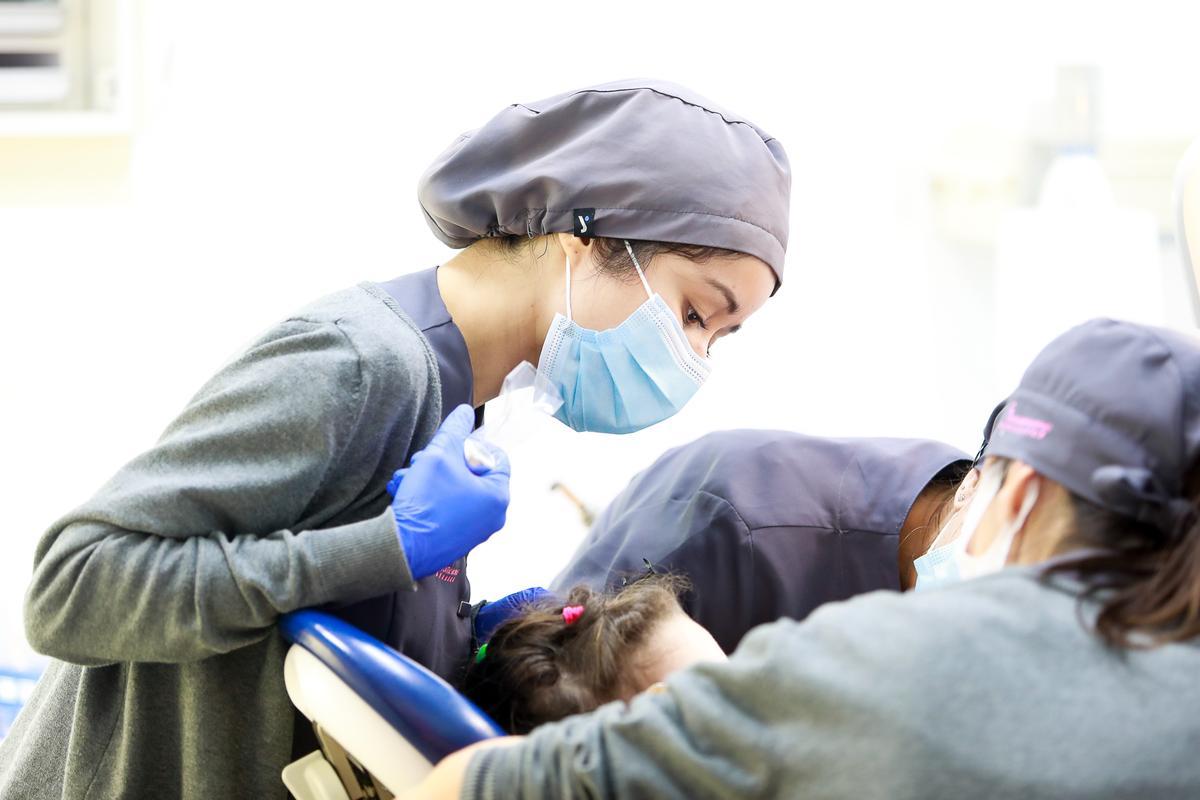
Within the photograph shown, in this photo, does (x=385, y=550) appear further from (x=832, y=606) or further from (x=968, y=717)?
(x=968, y=717)

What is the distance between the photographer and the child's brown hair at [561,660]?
1306 mm

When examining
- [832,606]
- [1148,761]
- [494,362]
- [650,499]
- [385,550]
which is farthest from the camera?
[650,499]

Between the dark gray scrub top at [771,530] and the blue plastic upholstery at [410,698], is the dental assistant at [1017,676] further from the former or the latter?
the dark gray scrub top at [771,530]

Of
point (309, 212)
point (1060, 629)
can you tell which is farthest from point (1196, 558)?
point (309, 212)

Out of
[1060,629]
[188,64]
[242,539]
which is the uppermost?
[188,64]

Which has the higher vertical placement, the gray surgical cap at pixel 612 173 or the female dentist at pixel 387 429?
the gray surgical cap at pixel 612 173

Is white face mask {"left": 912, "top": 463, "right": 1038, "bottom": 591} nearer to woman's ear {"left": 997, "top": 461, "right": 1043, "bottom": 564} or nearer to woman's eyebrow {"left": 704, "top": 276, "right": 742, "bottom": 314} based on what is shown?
woman's ear {"left": 997, "top": 461, "right": 1043, "bottom": 564}

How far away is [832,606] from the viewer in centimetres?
90

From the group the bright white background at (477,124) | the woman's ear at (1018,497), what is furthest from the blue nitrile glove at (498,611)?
the bright white background at (477,124)

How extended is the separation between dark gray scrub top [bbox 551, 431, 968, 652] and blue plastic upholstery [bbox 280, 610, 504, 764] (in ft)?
2.34

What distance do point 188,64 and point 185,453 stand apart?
6.33ft

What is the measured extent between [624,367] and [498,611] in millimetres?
408

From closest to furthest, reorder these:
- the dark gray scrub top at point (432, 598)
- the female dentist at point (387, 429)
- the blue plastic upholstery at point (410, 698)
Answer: the blue plastic upholstery at point (410, 698) → the female dentist at point (387, 429) → the dark gray scrub top at point (432, 598)

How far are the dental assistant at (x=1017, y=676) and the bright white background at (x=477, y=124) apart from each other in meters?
1.77
